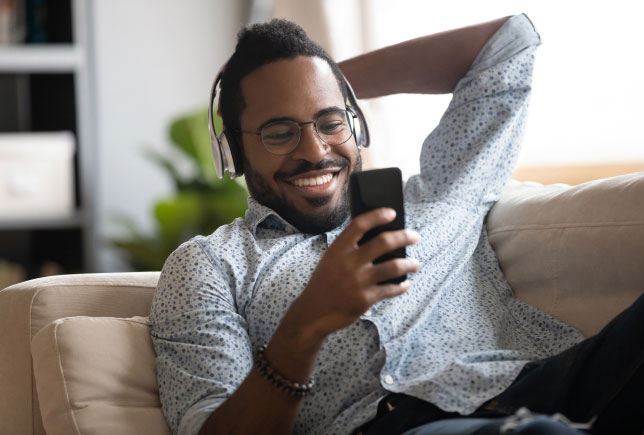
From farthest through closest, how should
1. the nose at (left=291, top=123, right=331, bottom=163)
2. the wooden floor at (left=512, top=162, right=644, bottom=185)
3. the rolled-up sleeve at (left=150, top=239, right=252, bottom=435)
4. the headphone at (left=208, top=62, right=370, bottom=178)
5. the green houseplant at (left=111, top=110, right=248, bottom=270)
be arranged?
the green houseplant at (left=111, top=110, right=248, bottom=270)
the wooden floor at (left=512, top=162, right=644, bottom=185)
the headphone at (left=208, top=62, right=370, bottom=178)
the nose at (left=291, top=123, right=331, bottom=163)
the rolled-up sleeve at (left=150, top=239, right=252, bottom=435)

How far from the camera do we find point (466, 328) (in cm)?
→ 123

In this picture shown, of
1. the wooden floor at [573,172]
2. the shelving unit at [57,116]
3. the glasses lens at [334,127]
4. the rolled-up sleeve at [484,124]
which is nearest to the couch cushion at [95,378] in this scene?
the glasses lens at [334,127]

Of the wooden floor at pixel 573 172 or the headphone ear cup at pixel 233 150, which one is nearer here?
the headphone ear cup at pixel 233 150

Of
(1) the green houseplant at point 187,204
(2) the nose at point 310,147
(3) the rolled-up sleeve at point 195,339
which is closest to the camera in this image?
(3) the rolled-up sleeve at point 195,339

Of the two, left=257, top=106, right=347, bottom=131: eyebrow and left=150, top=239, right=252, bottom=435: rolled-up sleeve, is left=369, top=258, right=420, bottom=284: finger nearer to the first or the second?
left=150, top=239, right=252, bottom=435: rolled-up sleeve

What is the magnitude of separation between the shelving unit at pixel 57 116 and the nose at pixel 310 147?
2061mm

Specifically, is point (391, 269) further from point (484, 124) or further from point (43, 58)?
point (43, 58)

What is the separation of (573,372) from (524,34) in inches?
28.0

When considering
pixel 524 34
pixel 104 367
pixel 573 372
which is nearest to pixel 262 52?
pixel 524 34

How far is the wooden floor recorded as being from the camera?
1802mm

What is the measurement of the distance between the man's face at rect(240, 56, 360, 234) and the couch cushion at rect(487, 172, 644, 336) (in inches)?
12.2

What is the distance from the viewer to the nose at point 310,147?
1.28 metres

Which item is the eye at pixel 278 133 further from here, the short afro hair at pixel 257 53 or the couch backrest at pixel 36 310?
the couch backrest at pixel 36 310

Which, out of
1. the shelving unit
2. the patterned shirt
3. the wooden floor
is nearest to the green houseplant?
the shelving unit
